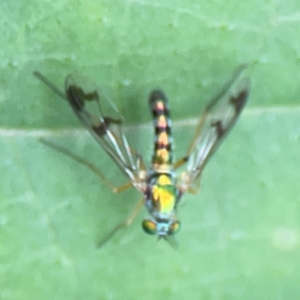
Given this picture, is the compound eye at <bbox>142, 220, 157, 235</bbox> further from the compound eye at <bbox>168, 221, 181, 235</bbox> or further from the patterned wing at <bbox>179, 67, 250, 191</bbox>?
the patterned wing at <bbox>179, 67, 250, 191</bbox>

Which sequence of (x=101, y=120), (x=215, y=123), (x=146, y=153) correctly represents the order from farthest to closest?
(x=146, y=153)
(x=215, y=123)
(x=101, y=120)

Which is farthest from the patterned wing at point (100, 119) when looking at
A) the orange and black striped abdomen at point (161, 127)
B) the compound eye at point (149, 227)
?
the compound eye at point (149, 227)

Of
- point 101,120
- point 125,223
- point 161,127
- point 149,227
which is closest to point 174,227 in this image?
point 149,227

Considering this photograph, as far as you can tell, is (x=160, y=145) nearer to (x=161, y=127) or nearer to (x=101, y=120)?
(x=161, y=127)

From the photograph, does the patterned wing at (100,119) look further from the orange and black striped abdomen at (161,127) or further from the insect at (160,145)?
the orange and black striped abdomen at (161,127)

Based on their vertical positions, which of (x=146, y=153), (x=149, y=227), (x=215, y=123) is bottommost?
→ (x=149, y=227)

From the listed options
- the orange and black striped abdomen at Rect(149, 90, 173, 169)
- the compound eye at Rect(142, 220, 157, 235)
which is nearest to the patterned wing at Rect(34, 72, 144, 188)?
the orange and black striped abdomen at Rect(149, 90, 173, 169)

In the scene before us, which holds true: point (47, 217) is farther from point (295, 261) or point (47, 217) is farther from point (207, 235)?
point (295, 261)
